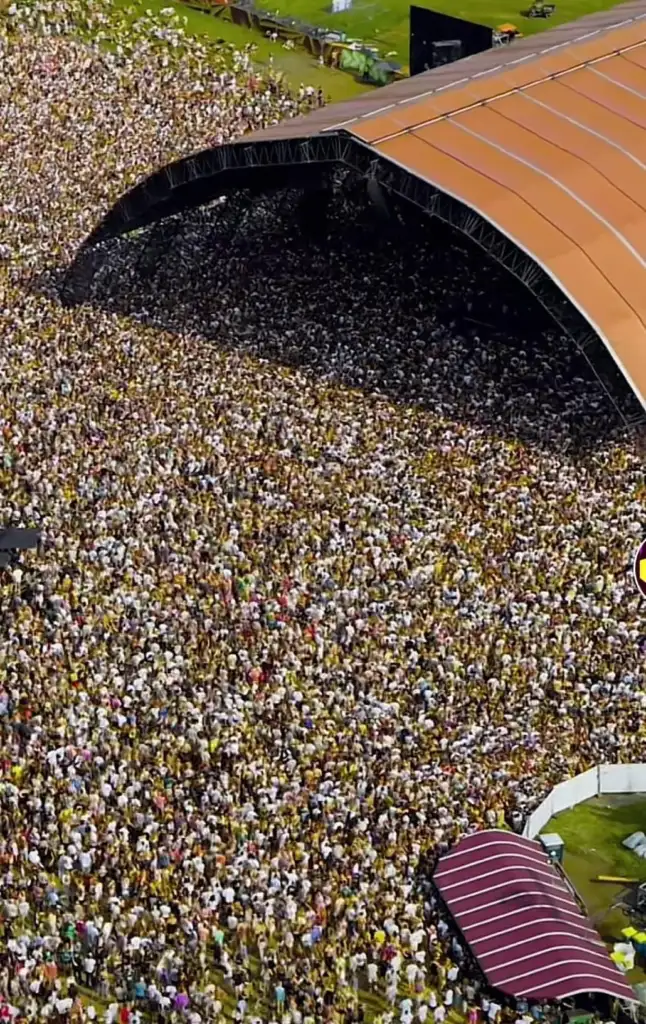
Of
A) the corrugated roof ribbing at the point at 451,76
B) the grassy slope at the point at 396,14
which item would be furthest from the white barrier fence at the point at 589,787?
the grassy slope at the point at 396,14

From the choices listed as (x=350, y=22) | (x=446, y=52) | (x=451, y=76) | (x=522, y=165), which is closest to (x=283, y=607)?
(x=522, y=165)

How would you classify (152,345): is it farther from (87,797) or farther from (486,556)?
(87,797)

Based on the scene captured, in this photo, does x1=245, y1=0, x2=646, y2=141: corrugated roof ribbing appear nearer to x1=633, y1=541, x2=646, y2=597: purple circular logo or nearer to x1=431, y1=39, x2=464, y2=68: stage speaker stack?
x1=431, y1=39, x2=464, y2=68: stage speaker stack

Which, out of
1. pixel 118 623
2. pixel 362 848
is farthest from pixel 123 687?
pixel 362 848

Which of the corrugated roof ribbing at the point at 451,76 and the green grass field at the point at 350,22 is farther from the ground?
the corrugated roof ribbing at the point at 451,76

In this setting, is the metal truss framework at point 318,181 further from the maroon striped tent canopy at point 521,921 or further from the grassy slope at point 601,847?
the maroon striped tent canopy at point 521,921

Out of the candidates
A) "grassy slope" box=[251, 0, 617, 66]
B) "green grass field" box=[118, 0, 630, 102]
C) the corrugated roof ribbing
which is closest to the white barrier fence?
the corrugated roof ribbing
